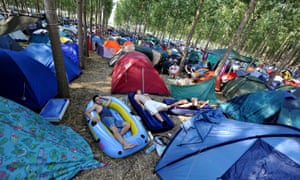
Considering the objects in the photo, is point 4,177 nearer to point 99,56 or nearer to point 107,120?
point 107,120

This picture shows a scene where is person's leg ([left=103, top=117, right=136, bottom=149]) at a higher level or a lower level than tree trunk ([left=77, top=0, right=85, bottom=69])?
lower

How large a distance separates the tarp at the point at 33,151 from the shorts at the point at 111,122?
34.3 inches

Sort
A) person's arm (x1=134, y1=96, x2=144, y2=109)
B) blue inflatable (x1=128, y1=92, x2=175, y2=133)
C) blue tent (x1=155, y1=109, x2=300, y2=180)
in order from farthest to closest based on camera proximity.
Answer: person's arm (x1=134, y1=96, x2=144, y2=109) < blue inflatable (x1=128, y1=92, x2=175, y2=133) < blue tent (x1=155, y1=109, x2=300, y2=180)

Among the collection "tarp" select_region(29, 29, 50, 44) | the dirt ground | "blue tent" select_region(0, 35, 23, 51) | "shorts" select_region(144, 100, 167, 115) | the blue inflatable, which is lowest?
the dirt ground

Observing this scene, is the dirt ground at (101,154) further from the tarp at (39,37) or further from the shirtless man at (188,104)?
the tarp at (39,37)

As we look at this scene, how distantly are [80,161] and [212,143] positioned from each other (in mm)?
2349

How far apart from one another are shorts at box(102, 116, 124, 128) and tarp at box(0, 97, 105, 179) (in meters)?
0.87

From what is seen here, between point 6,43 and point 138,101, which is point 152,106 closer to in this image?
point 138,101

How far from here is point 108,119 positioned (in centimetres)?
376

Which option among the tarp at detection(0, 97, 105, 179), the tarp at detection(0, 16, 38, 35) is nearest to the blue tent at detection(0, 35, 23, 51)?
the tarp at detection(0, 16, 38, 35)

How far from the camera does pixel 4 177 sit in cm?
201

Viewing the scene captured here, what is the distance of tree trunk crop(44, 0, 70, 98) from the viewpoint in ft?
10.5

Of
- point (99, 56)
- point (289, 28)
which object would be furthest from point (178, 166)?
point (289, 28)

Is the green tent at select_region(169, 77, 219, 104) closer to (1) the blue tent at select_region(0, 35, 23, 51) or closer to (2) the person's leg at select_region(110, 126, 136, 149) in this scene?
(2) the person's leg at select_region(110, 126, 136, 149)
